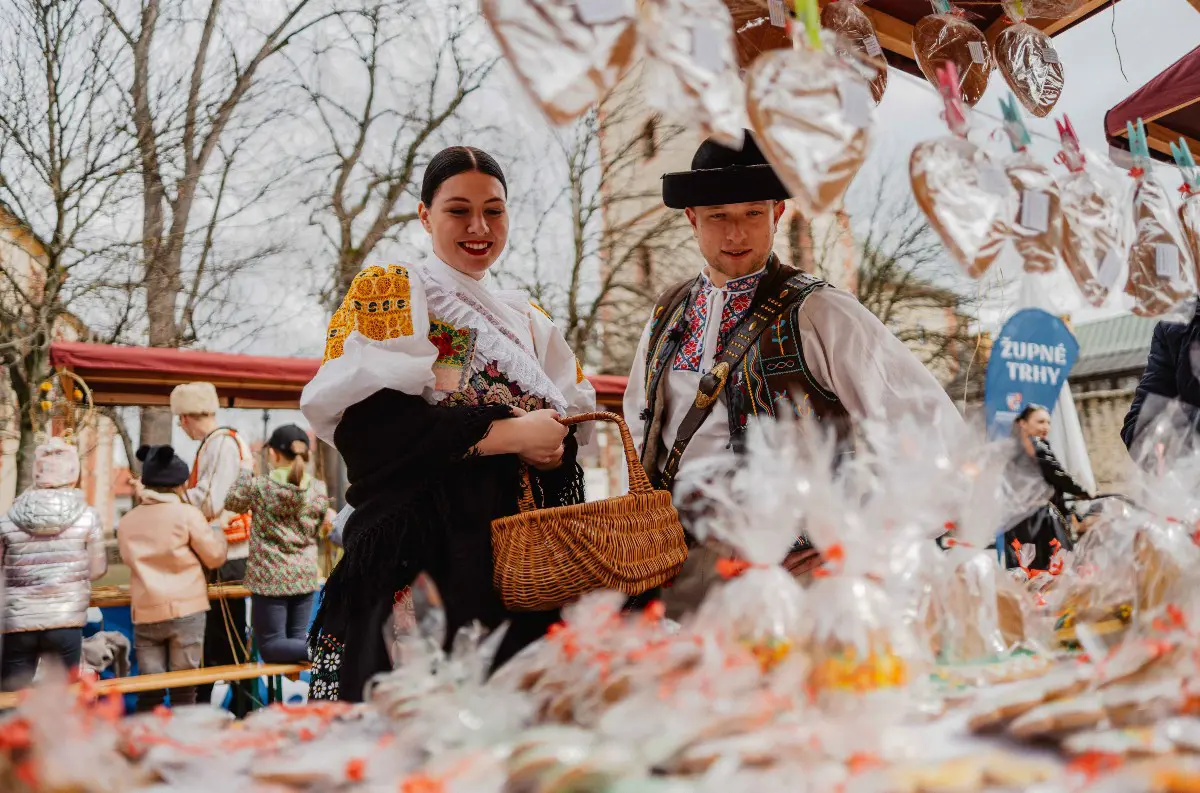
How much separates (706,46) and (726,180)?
1033mm

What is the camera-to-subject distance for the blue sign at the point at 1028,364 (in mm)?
4500

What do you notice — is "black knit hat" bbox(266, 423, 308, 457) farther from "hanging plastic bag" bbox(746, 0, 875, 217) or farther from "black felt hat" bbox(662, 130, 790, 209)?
"hanging plastic bag" bbox(746, 0, 875, 217)

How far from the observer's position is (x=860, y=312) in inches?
78.3

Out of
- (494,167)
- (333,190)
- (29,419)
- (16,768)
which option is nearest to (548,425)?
(494,167)

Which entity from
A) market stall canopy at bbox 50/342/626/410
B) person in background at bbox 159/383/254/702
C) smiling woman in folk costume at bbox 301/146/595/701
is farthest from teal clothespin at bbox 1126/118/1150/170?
market stall canopy at bbox 50/342/626/410

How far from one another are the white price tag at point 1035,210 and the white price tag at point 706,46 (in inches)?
23.5

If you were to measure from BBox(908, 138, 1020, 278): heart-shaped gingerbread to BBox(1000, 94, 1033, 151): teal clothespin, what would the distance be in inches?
5.0

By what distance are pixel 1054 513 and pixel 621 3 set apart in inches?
177

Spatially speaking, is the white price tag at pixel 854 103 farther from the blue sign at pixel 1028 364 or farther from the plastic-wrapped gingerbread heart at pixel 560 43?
the blue sign at pixel 1028 364

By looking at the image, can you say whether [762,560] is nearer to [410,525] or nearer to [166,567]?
[410,525]

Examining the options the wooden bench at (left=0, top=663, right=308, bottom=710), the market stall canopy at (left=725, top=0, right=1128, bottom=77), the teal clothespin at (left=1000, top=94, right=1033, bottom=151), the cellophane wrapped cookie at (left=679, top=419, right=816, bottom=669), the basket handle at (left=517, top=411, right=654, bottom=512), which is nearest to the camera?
the cellophane wrapped cookie at (left=679, top=419, right=816, bottom=669)

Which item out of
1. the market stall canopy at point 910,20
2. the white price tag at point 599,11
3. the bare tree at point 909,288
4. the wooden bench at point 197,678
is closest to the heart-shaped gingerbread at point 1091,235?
the market stall canopy at point 910,20

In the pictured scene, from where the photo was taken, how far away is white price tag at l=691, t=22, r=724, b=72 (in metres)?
1.03

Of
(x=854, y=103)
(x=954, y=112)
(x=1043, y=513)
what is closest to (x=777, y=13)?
(x=954, y=112)
